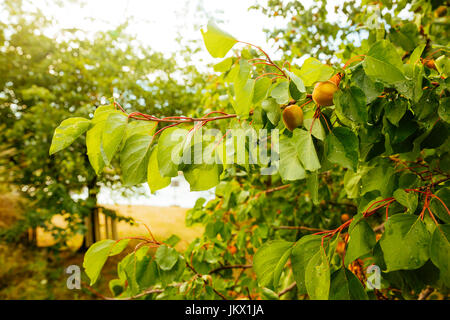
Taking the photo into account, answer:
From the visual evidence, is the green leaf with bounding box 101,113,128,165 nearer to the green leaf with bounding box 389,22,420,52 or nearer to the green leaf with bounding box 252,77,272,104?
the green leaf with bounding box 252,77,272,104

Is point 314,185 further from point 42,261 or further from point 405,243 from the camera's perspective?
point 42,261

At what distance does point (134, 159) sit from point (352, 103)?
248mm

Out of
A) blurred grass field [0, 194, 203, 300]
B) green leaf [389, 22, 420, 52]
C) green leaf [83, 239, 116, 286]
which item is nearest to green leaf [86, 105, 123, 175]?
green leaf [83, 239, 116, 286]

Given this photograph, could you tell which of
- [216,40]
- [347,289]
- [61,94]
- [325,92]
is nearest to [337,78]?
[325,92]

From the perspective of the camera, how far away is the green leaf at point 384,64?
0.86 feet

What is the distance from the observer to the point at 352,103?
11.2 inches

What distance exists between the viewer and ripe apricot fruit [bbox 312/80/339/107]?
29 centimetres

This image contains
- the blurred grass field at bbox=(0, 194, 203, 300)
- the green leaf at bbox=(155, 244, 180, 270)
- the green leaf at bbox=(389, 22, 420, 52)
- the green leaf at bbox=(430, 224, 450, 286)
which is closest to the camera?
the green leaf at bbox=(430, 224, 450, 286)

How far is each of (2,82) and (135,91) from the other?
1.13 m

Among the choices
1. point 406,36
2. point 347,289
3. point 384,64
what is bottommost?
point 347,289

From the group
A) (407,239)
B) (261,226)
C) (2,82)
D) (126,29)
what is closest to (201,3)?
(126,29)

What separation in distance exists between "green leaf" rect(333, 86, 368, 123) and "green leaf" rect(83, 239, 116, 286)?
1.14 feet

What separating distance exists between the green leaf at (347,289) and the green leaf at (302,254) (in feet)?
0.12

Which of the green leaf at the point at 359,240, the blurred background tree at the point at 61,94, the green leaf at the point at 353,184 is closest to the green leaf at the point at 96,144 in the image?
the green leaf at the point at 359,240
